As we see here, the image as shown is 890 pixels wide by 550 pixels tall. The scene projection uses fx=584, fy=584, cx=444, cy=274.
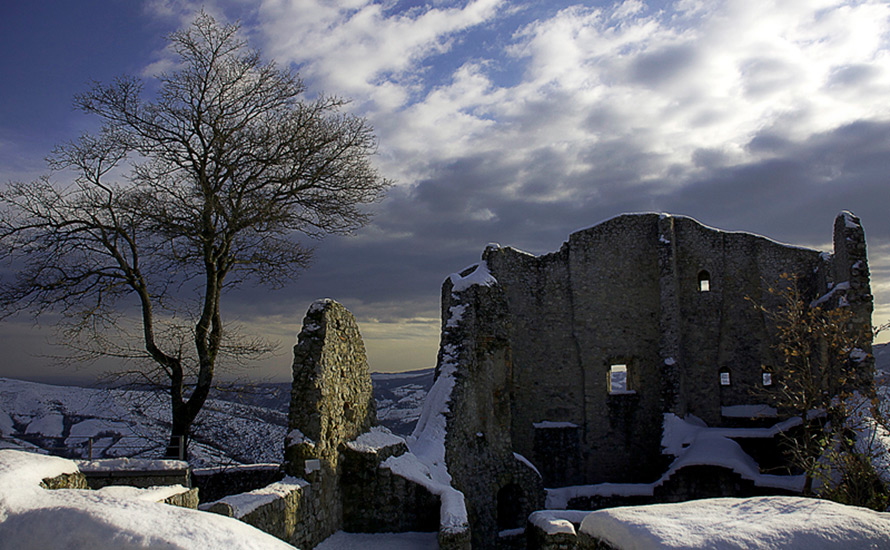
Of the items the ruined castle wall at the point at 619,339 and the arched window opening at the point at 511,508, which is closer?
the arched window opening at the point at 511,508

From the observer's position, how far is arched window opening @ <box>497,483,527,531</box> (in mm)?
13423

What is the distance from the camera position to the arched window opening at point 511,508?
44.0ft

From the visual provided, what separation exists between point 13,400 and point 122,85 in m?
15.4

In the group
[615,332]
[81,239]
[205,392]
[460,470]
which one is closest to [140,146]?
[81,239]

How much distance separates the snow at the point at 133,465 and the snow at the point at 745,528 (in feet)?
17.9

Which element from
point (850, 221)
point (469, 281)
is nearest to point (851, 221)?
point (850, 221)

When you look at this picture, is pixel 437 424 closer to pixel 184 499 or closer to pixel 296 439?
pixel 296 439

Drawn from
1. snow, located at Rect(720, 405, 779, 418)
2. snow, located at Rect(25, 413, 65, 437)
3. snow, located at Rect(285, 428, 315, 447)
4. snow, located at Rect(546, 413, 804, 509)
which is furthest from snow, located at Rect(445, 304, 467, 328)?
snow, located at Rect(25, 413, 65, 437)

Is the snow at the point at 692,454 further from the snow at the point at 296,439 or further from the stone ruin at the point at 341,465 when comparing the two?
the snow at the point at 296,439

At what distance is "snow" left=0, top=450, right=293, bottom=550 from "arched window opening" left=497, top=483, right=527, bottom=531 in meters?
12.5

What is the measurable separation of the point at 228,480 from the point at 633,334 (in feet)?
42.0

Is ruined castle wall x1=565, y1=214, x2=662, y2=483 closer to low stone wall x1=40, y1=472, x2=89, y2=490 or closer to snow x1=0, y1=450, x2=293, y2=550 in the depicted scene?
low stone wall x1=40, y1=472, x2=89, y2=490

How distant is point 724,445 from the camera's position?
52.0 feet

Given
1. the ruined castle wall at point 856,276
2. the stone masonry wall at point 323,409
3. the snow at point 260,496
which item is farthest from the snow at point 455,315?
the ruined castle wall at point 856,276
